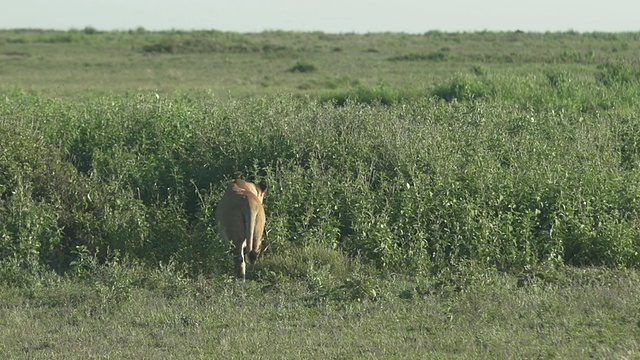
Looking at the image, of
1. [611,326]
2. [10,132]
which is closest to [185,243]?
[10,132]

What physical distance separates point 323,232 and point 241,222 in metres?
0.87

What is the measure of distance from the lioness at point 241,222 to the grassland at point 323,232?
0.52ft

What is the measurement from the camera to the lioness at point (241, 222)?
819 centimetres

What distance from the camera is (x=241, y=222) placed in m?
8.23

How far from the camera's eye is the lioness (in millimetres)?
8188

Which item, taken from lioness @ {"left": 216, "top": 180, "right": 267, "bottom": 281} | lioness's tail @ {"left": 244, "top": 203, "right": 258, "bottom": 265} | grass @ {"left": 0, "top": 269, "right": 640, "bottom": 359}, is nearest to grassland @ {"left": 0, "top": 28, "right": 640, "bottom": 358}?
grass @ {"left": 0, "top": 269, "right": 640, "bottom": 359}

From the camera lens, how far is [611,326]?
250 inches

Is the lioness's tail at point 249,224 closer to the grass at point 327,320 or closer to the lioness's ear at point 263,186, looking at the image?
the grass at point 327,320

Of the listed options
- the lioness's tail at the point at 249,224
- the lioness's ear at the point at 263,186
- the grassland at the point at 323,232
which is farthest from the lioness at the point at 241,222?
the lioness's ear at the point at 263,186

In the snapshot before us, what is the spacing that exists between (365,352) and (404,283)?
194 cm

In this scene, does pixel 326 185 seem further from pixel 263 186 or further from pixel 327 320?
pixel 327 320

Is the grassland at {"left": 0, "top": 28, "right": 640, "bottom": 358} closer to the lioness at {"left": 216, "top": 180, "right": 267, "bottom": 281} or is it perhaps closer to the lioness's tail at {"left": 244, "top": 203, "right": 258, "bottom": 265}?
the lioness at {"left": 216, "top": 180, "right": 267, "bottom": 281}

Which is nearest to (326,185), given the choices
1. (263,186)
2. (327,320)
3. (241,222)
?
(263,186)

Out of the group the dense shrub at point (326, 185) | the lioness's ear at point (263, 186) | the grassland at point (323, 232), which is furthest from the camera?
the lioness's ear at point (263, 186)
